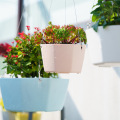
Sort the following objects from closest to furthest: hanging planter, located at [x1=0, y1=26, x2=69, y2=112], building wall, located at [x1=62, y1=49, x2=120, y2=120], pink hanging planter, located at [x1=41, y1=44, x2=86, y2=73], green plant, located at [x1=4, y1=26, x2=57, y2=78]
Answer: pink hanging planter, located at [x1=41, y1=44, x2=86, y2=73] → hanging planter, located at [x1=0, y1=26, x2=69, y2=112] → green plant, located at [x1=4, y1=26, x2=57, y2=78] → building wall, located at [x1=62, y1=49, x2=120, y2=120]

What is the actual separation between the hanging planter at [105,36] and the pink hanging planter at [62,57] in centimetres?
18

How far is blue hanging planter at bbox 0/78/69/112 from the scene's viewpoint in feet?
4.96

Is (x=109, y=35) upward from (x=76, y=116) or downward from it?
upward

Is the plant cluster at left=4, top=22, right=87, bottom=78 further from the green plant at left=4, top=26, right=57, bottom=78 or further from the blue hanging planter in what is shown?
the blue hanging planter

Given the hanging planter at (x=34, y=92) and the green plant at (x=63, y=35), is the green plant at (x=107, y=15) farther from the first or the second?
the hanging planter at (x=34, y=92)

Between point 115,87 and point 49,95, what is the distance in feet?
3.89

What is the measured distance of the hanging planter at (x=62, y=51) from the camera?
4.48 ft

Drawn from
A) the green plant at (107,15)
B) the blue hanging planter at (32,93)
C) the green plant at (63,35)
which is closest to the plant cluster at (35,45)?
the green plant at (63,35)

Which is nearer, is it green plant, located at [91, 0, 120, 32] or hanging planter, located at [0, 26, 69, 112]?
green plant, located at [91, 0, 120, 32]

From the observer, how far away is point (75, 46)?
1.37 metres

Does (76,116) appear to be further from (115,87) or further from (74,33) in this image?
(74,33)

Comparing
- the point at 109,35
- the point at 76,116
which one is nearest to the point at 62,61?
the point at 109,35

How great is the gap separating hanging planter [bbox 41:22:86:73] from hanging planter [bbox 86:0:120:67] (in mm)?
187

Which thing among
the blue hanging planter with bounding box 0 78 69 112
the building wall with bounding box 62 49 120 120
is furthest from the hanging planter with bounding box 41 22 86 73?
the building wall with bounding box 62 49 120 120
